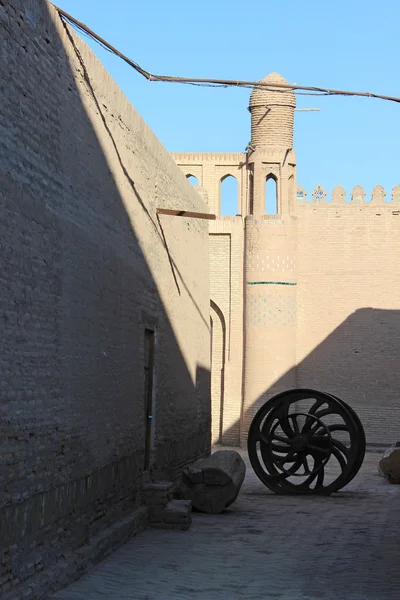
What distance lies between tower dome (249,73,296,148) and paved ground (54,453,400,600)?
1229 cm

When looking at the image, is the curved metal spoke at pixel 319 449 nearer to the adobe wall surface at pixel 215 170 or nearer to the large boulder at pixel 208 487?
the large boulder at pixel 208 487

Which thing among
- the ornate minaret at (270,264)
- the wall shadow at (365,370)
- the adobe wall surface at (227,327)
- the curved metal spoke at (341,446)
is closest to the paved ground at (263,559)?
the curved metal spoke at (341,446)

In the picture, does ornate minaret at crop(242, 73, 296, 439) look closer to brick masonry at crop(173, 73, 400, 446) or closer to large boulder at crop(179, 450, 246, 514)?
brick masonry at crop(173, 73, 400, 446)

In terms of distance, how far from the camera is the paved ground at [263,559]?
24.5 ft

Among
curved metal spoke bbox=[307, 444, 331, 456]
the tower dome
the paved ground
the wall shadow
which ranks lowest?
the paved ground

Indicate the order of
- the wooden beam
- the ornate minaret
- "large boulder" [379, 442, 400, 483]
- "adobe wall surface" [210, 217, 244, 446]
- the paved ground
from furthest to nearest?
1. "adobe wall surface" [210, 217, 244, 446]
2. the ornate minaret
3. "large boulder" [379, 442, 400, 483]
4. the wooden beam
5. the paved ground

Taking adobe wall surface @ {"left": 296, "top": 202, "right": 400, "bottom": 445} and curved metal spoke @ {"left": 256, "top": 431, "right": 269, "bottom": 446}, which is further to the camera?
adobe wall surface @ {"left": 296, "top": 202, "right": 400, "bottom": 445}

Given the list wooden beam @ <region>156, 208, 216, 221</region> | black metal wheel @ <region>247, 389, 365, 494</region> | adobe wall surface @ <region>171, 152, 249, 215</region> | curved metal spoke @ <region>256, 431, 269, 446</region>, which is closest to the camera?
wooden beam @ <region>156, 208, 216, 221</region>

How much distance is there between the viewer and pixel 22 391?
6.75 meters

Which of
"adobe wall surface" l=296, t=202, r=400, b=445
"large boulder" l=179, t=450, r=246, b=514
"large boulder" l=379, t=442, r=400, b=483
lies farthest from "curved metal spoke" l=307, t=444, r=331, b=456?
"adobe wall surface" l=296, t=202, r=400, b=445

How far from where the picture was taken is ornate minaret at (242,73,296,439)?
74.6ft

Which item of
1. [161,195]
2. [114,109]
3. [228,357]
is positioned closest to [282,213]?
[228,357]

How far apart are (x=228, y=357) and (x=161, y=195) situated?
11299 mm

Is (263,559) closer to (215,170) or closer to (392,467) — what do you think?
(392,467)
